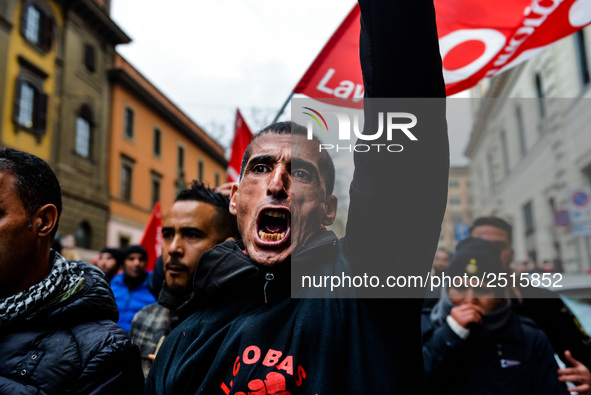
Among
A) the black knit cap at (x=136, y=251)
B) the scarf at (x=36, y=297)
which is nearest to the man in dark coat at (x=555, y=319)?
the scarf at (x=36, y=297)

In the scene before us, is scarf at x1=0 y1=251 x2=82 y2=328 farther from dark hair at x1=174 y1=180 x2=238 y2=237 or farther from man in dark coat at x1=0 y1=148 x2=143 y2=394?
dark hair at x1=174 y1=180 x2=238 y2=237

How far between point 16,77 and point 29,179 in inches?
694

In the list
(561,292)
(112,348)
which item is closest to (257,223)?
(112,348)

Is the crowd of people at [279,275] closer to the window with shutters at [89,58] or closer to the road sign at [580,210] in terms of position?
the road sign at [580,210]

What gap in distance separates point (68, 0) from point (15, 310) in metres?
21.5

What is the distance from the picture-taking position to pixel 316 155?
1.72 m

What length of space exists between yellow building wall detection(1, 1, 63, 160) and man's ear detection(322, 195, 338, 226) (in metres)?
16.8

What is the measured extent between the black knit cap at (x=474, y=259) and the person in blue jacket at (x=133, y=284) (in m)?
3.22

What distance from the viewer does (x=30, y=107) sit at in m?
18.1

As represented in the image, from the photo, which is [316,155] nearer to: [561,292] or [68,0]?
[561,292]

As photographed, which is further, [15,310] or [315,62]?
[315,62]

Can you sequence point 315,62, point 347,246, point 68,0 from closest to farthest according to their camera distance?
point 347,246, point 315,62, point 68,0

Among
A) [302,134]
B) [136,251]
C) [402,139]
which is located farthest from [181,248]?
[136,251]

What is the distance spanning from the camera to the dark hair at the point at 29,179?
1.90m
